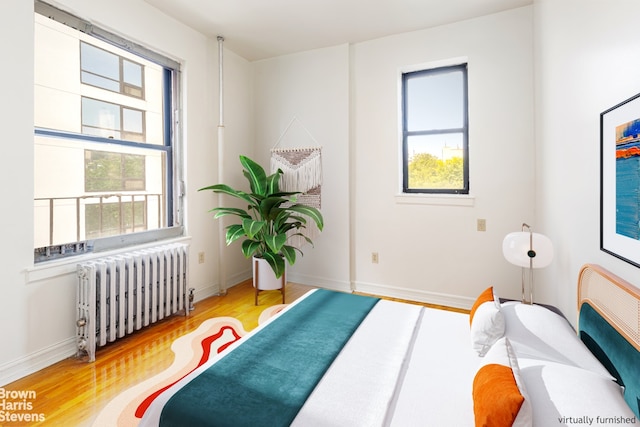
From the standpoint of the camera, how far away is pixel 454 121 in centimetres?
333

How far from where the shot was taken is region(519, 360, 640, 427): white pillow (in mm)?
870

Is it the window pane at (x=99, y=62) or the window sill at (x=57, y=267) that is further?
the window pane at (x=99, y=62)

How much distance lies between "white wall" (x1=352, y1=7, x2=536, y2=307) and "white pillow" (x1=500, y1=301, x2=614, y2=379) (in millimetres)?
1678

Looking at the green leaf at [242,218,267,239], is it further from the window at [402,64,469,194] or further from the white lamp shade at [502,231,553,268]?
the white lamp shade at [502,231,553,268]

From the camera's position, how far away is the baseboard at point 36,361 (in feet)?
6.53

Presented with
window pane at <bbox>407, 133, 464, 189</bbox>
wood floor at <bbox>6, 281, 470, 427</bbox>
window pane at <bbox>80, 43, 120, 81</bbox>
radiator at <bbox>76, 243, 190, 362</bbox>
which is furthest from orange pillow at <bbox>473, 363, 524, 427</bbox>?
window pane at <bbox>80, 43, 120, 81</bbox>

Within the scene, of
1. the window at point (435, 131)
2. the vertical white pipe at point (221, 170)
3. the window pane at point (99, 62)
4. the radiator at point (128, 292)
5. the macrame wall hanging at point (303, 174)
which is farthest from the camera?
the macrame wall hanging at point (303, 174)

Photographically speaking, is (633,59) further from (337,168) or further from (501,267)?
(337,168)

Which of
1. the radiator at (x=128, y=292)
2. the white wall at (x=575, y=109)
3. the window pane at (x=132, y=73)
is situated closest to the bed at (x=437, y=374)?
the white wall at (x=575, y=109)

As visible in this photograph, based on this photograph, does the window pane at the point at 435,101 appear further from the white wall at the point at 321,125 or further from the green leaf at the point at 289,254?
the green leaf at the point at 289,254

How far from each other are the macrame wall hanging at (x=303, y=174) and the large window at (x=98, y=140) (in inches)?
49.2

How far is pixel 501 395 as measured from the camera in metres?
0.91

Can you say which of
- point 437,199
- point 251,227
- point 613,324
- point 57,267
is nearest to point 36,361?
point 57,267

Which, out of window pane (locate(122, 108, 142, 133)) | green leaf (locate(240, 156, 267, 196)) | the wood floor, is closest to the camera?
the wood floor
